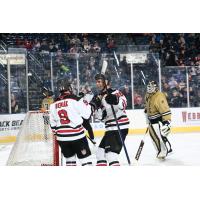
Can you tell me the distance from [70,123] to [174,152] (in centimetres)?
99

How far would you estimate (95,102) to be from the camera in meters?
4.32

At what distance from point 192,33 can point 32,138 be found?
5.87 ft

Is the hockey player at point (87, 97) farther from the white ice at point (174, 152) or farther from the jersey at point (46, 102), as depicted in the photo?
the jersey at point (46, 102)

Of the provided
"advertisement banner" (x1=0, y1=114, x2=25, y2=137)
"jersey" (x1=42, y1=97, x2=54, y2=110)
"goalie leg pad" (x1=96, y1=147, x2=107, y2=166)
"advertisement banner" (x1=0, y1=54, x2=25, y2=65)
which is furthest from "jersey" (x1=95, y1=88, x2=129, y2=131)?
"advertisement banner" (x1=0, y1=54, x2=25, y2=65)

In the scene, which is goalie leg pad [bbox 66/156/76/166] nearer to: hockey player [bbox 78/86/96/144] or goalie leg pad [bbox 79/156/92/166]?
goalie leg pad [bbox 79/156/92/166]

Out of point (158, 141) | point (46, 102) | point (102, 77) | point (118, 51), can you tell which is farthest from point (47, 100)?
point (158, 141)

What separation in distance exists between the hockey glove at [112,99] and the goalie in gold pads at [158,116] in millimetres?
282

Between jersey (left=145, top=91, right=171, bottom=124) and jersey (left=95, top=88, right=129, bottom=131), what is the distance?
0.74 ft

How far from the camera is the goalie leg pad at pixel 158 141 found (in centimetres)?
434

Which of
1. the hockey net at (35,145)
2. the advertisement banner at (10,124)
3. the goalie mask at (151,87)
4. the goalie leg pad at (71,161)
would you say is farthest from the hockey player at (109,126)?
the advertisement banner at (10,124)

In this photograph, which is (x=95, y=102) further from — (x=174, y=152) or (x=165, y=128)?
(x=174, y=152)

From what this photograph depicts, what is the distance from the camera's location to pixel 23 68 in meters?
4.36

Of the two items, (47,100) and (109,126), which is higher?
(47,100)
